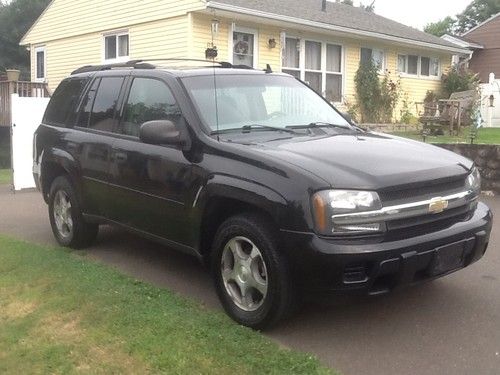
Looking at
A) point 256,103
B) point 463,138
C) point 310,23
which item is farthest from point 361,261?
point 310,23

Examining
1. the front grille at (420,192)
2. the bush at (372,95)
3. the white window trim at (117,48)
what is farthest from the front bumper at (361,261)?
Result: the bush at (372,95)

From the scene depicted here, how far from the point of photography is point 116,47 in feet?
58.6

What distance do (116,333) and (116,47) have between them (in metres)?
15.2

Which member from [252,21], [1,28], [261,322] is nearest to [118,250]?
[261,322]

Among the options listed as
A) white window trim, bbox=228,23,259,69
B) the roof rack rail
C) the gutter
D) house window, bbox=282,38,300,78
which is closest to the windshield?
the roof rack rail

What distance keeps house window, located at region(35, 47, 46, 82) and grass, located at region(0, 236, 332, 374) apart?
17.9m

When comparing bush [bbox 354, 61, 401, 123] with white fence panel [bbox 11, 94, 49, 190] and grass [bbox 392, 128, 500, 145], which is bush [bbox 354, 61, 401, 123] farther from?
white fence panel [bbox 11, 94, 49, 190]

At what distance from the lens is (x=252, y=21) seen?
50.9 ft

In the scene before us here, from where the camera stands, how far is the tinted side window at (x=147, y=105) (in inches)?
186

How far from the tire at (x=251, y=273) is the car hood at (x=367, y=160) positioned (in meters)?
0.48

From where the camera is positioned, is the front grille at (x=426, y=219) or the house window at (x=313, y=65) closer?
the front grille at (x=426, y=219)

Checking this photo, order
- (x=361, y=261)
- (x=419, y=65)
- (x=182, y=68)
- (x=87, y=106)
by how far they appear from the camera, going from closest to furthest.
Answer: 1. (x=361, y=261)
2. (x=182, y=68)
3. (x=87, y=106)
4. (x=419, y=65)

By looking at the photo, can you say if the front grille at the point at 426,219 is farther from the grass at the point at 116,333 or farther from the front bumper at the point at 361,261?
the grass at the point at 116,333

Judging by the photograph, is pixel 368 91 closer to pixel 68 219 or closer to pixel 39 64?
pixel 39 64
